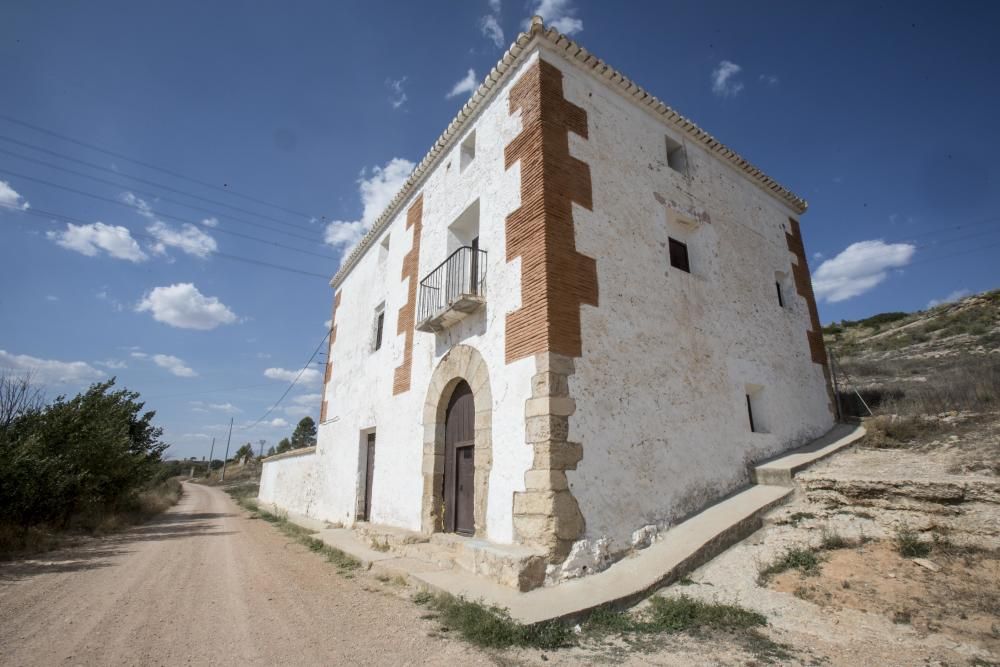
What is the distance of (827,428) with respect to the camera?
865cm

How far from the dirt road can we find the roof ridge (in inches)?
272

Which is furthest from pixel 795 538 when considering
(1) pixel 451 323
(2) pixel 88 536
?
(2) pixel 88 536

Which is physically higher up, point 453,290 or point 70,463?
point 453,290

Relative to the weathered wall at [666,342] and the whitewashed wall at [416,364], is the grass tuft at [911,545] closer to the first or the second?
the weathered wall at [666,342]

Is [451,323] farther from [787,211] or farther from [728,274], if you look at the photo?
[787,211]

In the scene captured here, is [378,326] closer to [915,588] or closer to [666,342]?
[666,342]

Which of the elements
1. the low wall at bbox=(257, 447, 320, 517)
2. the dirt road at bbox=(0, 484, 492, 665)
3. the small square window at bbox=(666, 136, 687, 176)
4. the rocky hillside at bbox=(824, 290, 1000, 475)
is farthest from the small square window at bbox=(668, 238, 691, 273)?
the low wall at bbox=(257, 447, 320, 517)

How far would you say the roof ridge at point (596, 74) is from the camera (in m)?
6.43

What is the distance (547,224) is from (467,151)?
3.31 metres

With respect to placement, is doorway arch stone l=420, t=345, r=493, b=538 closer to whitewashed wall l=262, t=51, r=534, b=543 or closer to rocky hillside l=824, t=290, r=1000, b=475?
whitewashed wall l=262, t=51, r=534, b=543

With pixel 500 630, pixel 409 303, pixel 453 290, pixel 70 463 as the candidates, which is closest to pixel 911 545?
pixel 500 630

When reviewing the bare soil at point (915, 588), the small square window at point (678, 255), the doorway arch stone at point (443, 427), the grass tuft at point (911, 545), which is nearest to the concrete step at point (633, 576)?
the bare soil at point (915, 588)

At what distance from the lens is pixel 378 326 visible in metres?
10.6

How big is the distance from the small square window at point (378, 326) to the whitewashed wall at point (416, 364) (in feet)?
0.58
